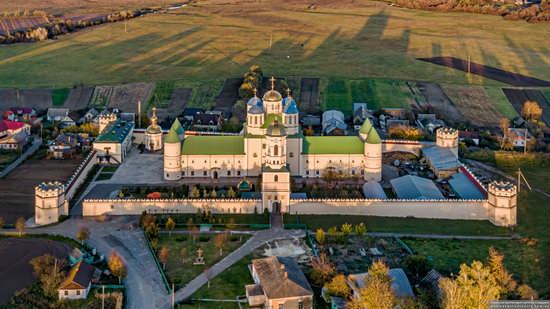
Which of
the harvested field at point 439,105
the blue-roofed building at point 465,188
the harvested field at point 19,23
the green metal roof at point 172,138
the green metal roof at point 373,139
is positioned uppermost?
the harvested field at point 19,23

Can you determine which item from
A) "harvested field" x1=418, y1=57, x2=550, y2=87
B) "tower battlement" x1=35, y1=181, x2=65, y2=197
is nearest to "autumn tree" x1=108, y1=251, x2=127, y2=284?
"tower battlement" x1=35, y1=181, x2=65, y2=197

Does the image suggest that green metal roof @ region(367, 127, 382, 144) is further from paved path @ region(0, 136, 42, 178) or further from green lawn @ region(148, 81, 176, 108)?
green lawn @ region(148, 81, 176, 108)

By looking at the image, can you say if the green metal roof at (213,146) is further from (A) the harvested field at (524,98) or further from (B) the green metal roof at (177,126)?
(A) the harvested field at (524,98)

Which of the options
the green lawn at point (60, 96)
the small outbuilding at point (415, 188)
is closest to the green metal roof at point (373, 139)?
the small outbuilding at point (415, 188)

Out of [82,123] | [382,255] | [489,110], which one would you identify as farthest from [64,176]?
[489,110]

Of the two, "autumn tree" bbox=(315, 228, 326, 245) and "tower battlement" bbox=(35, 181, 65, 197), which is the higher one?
"tower battlement" bbox=(35, 181, 65, 197)

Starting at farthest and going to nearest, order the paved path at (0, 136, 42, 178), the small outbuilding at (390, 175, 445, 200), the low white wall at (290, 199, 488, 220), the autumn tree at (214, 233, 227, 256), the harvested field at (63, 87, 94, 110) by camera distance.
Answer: the harvested field at (63, 87, 94, 110), the paved path at (0, 136, 42, 178), the small outbuilding at (390, 175, 445, 200), the low white wall at (290, 199, 488, 220), the autumn tree at (214, 233, 227, 256)

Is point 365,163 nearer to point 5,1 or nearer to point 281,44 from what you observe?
point 281,44
